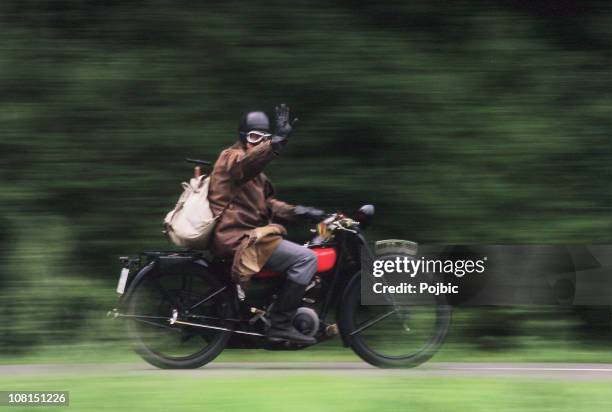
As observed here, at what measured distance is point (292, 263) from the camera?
734cm

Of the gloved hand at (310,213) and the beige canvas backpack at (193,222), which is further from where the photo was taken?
the gloved hand at (310,213)

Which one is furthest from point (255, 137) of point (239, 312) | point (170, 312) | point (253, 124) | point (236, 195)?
point (170, 312)

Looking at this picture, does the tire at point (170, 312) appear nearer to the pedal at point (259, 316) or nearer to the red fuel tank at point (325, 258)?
the pedal at point (259, 316)

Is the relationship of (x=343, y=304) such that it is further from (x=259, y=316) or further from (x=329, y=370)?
(x=259, y=316)

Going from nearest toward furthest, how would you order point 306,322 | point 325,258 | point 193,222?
point 193,222 < point 306,322 < point 325,258

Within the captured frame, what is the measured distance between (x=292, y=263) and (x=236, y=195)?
1.99 feet

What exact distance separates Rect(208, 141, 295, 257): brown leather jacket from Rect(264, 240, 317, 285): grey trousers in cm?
25

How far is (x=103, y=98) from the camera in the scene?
905cm

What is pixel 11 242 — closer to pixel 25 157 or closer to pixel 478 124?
pixel 25 157

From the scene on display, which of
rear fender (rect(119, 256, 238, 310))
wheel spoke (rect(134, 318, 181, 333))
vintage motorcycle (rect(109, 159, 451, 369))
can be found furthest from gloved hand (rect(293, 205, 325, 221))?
wheel spoke (rect(134, 318, 181, 333))

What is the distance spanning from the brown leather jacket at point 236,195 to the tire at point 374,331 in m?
0.86

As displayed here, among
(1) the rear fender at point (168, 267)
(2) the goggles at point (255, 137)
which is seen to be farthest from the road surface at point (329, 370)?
(2) the goggles at point (255, 137)

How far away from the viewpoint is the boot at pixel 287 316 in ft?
24.2

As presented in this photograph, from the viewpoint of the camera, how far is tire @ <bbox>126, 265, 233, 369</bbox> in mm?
7500
